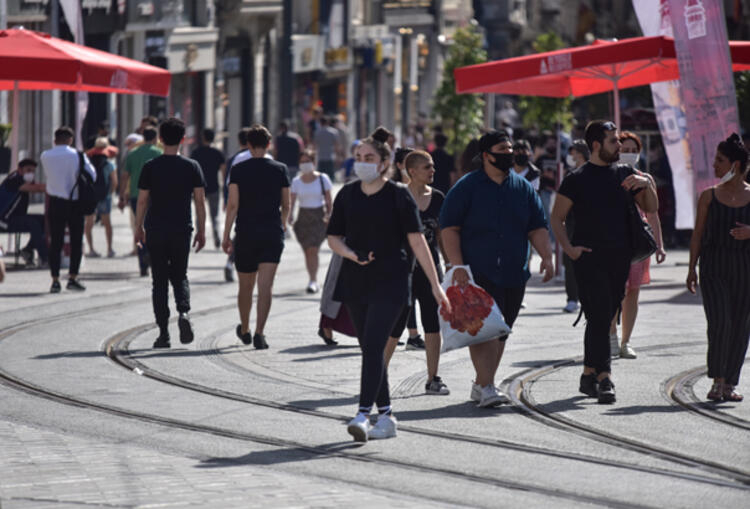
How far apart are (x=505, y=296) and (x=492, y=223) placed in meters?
0.46

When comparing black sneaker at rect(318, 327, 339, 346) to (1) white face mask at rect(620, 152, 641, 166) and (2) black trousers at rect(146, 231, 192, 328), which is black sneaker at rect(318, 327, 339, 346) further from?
(1) white face mask at rect(620, 152, 641, 166)

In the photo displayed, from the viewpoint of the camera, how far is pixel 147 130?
18.3 metres

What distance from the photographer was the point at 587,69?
17.1 metres

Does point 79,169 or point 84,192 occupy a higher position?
point 79,169

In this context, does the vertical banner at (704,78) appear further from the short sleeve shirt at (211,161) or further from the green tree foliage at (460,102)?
the green tree foliage at (460,102)

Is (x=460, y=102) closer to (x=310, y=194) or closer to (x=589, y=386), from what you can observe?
(x=310, y=194)

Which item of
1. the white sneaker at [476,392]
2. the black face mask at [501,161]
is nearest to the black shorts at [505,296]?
the white sneaker at [476,392]

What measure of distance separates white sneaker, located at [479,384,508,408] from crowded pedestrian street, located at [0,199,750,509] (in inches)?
2.9

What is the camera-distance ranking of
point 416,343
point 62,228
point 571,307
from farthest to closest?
point 62,228 < point 571,307 < point 416,343

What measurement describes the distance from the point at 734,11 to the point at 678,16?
36.2 meters

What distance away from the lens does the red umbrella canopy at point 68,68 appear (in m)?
16.2

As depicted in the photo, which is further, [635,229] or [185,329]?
[185,329]

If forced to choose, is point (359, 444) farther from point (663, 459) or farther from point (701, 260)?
point (701, 260)

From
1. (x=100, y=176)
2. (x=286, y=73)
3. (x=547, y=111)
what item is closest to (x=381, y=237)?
(x=100, y=176)
